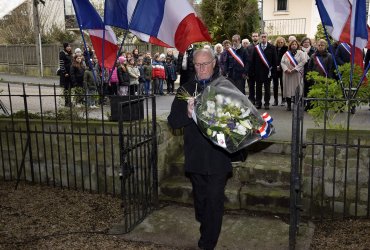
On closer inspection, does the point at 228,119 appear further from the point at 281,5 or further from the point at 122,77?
the point at 281,5

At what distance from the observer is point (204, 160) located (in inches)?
148

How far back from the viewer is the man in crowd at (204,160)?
3.76 metres

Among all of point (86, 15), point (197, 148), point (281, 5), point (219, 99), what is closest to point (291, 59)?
point (86, 15)

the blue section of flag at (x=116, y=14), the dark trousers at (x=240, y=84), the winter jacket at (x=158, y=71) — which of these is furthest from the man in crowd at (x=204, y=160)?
the winter jacket at (x=158, y=71)

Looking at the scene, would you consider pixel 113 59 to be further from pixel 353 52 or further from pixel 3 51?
pixel 3 51

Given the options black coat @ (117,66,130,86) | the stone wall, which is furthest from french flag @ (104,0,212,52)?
black coat @ (117,66,130,86)

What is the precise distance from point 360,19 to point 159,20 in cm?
274

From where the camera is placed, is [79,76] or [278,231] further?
[79,76]

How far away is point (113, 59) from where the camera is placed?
6.41 metres

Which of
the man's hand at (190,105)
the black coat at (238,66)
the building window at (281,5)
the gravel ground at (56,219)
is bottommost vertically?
the gravel ground at (56,219)

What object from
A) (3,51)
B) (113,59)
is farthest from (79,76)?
(3,51)

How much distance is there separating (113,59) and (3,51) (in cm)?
2124

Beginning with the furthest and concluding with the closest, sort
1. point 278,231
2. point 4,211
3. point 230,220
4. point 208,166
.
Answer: point 4,211 < point 230,220 < point 278,231 < point 208,166

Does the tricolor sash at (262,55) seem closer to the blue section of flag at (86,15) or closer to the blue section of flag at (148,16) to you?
the blue section of flag at (148,16)
